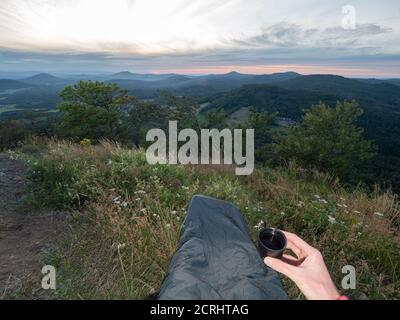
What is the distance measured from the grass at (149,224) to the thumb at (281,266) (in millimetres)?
1634

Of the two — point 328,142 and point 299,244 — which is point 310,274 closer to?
point 299,244

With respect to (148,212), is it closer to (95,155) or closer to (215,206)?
(215,206)

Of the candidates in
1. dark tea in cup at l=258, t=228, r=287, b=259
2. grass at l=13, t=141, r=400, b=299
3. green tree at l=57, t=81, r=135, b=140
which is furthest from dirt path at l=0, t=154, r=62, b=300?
green tree at l=57, t=81, r=135, b=140

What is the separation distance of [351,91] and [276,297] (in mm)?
224678

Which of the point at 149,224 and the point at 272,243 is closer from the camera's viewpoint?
the point at 272,243

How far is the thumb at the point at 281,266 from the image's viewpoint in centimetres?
156

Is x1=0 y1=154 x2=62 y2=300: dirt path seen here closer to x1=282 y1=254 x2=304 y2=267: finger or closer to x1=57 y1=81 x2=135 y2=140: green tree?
x1=282 y1=254 x2=304 y2=267: finger

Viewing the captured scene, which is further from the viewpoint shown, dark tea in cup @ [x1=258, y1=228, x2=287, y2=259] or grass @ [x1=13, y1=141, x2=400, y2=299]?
grass @ [x1=13, y1=141, x2=400, y2=299]

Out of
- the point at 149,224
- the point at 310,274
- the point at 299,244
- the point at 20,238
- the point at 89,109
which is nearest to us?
the point at 310,274

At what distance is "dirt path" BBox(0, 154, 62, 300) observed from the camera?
3018 millimetres

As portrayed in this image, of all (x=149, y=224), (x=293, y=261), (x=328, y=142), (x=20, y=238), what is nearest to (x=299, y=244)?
(x=293, y=261)

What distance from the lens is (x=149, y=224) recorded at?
350 cm

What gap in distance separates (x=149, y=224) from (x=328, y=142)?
34592 millimetres
